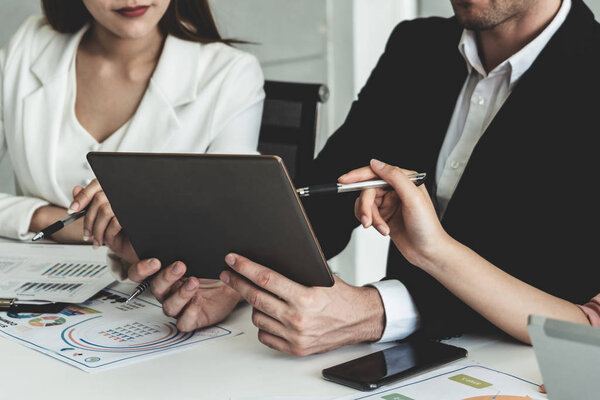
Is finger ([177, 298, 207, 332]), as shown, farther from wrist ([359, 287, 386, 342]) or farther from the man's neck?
the man's neck

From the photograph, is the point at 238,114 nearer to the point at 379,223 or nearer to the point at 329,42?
the point at 379,223

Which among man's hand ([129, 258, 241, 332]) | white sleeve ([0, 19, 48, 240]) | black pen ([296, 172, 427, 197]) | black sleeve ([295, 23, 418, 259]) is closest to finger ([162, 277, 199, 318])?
man's hand ([129, 258, 241, 332])

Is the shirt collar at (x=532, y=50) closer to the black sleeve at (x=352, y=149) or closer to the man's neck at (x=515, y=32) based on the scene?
the man's neck at (x=515, y=32)

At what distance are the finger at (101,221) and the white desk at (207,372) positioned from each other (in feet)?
0.74

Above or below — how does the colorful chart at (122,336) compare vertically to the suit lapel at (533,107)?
below

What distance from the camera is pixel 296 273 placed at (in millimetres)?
949

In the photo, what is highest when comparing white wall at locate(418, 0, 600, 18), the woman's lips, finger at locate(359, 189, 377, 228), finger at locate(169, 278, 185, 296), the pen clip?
white wall at locate(418, 0, 600, 18)

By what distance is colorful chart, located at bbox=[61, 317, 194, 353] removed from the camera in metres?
1.01

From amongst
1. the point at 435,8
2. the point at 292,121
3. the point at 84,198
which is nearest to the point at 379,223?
the point at 84,198

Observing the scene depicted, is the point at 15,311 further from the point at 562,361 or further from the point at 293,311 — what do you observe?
the point at 562,361

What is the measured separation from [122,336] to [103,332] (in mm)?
36

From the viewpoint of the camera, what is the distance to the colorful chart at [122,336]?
1006 millimetres

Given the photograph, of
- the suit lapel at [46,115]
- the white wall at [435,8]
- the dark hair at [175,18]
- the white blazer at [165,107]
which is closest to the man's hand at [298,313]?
the white blazer at [165,107]

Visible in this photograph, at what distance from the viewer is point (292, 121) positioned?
5.76ft
